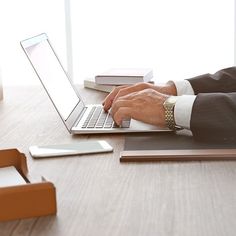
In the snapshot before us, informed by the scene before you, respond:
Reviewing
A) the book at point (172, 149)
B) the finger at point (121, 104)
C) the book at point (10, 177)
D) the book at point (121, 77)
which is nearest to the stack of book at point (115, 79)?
the book at point (121, 77)

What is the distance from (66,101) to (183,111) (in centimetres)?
40

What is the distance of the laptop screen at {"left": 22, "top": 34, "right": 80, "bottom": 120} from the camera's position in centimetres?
141

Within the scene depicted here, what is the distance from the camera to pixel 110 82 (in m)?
2.18

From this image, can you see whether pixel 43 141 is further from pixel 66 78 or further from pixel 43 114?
pixel 66 78

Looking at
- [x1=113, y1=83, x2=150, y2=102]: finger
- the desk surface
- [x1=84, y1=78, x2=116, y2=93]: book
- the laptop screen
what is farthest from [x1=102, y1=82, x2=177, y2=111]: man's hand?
[x1=84, y1=78, x2=116, y2=93]: book

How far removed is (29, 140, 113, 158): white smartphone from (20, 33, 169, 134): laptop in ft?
0.45

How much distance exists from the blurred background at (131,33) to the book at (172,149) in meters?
3.13

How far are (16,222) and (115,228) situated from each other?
0.49ft

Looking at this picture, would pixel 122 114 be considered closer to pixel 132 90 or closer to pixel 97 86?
pixel 132 90

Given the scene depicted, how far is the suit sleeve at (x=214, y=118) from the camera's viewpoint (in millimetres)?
1269

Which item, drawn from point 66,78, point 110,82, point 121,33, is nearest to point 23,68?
point 121,33

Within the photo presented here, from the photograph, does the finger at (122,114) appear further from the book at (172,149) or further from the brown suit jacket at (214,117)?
the brown suit jacket at (214,117)

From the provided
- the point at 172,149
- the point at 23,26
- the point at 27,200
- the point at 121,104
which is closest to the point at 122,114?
the point at 121,104

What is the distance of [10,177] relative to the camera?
0.94 metres
